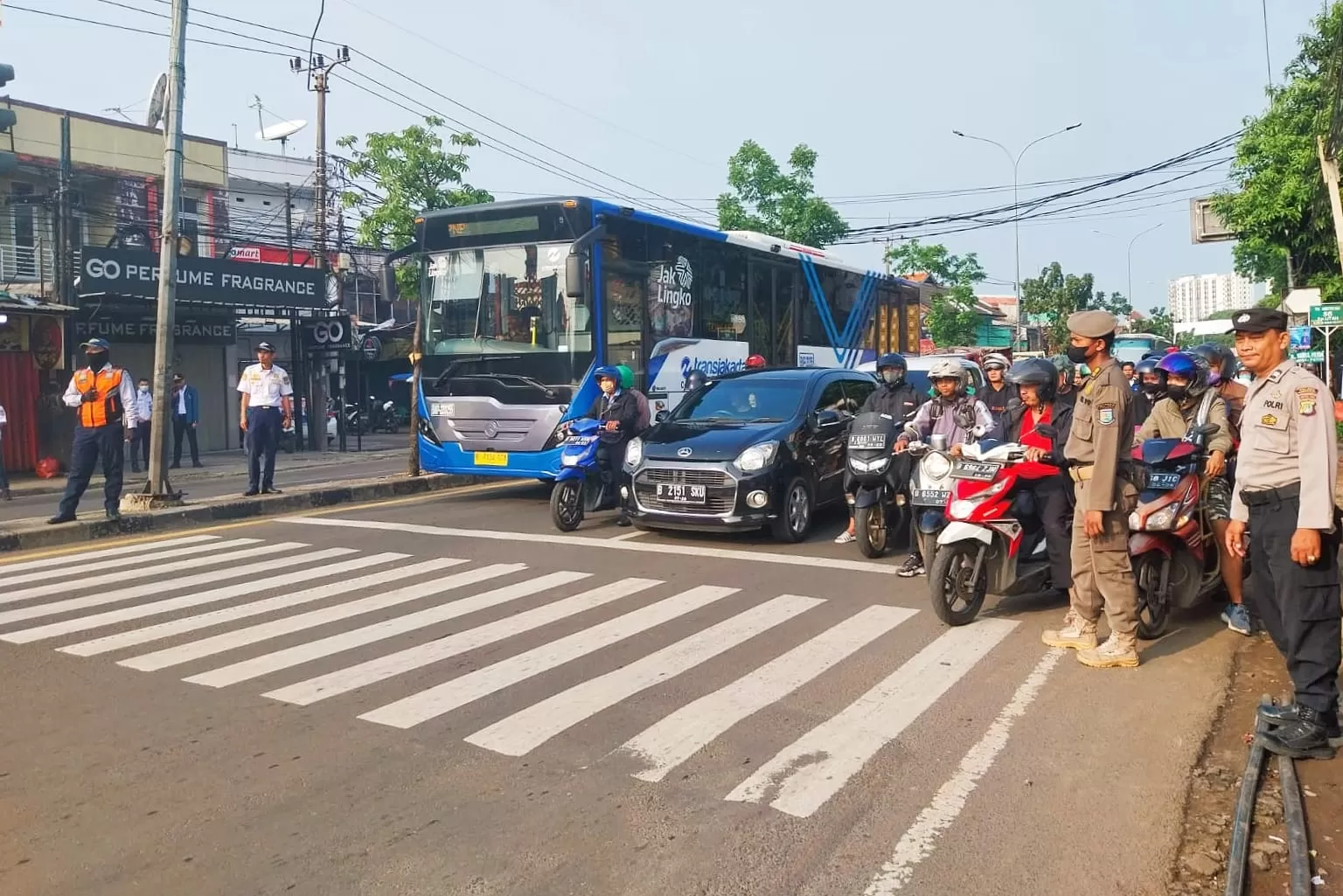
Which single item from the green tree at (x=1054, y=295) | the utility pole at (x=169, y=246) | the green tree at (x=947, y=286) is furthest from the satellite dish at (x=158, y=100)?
the green tree at (x=1054, y=295)

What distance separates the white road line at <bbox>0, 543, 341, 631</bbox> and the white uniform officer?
3399mm

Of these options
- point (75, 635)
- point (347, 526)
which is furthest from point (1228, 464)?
point (347, 526)

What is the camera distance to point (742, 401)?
35.4 feet

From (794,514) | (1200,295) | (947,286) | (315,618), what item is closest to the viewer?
(315,618)

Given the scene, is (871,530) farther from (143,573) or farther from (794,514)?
(143,573)

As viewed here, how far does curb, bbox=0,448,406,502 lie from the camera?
1656 cm

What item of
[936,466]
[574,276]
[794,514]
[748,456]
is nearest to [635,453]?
[748,456]

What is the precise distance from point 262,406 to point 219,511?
1.44 meters

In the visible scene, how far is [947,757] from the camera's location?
4.49 metres

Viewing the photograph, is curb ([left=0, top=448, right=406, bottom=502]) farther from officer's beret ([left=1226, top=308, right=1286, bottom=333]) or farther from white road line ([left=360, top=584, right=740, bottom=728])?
officer's beret ([left=1226, top=308, right=1286, bottom=333])

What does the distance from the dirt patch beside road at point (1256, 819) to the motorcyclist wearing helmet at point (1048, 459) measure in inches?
65.1

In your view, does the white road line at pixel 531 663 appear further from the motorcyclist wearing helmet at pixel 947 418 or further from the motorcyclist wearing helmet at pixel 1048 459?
the motorcyclist wearing helmet at pixel 1048 459

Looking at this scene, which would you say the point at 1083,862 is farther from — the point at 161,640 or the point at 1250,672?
the point at 161,640

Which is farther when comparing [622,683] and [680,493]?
[680,493]
